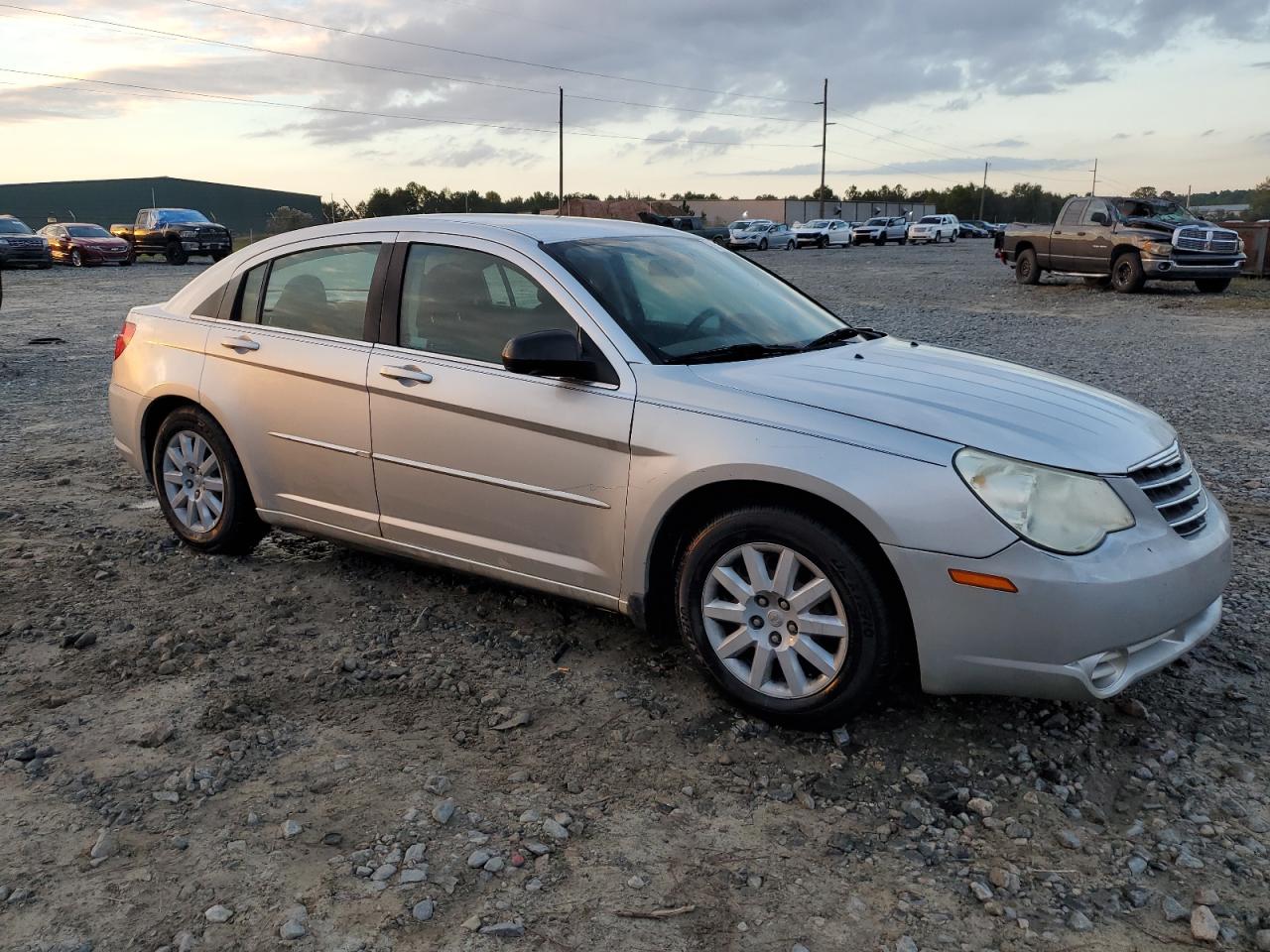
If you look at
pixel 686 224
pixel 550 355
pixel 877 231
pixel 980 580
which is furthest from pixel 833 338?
pixel 877 231

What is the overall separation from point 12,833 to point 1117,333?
48.4ft

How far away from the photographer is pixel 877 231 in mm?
57562

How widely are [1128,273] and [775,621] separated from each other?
20037mm

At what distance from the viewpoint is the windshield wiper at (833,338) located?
169 inches

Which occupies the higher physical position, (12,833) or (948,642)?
(948,642)

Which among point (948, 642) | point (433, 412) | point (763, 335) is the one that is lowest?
point (948, 642)

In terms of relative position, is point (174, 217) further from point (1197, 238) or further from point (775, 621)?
point (775, 621)

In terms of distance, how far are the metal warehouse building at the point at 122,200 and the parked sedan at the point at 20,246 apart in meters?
43.9

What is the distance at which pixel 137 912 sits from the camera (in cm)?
263

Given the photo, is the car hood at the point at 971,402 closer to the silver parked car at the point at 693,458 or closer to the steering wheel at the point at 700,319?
the silver parked car at the point at 693,458

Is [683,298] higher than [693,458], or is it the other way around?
[683,298]

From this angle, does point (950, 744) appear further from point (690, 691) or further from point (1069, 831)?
point (690, 691)

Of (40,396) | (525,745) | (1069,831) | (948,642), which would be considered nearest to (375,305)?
(525,745)

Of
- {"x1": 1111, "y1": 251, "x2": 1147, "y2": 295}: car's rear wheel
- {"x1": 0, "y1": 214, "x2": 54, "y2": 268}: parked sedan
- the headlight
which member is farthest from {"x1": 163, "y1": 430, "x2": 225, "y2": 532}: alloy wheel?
{"x1": 0, "y1": 214, "x2": 54, "y2": 268}: parked sedan
